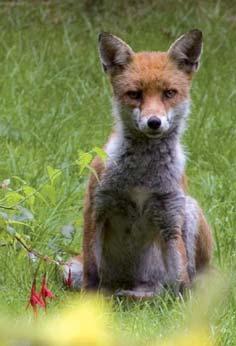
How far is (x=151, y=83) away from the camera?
5254mm

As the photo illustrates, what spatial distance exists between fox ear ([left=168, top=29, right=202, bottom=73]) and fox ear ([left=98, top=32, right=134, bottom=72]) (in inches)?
10.5

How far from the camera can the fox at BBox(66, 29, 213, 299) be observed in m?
5.16

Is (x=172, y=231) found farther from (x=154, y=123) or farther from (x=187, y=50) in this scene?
(x=187, y=50)

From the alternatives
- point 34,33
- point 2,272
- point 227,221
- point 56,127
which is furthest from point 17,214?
point 34,33

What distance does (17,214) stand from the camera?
4500mm

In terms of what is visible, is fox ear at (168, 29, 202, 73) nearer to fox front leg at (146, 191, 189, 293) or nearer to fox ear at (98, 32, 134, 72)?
fox ear at (98, 32, 134, 72)

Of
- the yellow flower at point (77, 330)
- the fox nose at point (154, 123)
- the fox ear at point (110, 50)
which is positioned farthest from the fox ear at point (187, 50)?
the yellow flower at point (77, 330)

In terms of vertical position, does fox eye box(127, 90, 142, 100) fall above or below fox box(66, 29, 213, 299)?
above

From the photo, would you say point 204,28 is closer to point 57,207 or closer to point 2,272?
point 57,207

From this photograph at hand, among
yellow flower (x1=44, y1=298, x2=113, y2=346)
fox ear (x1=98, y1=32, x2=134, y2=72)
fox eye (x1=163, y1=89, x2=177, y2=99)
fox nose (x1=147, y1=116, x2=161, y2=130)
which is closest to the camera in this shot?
yellow flower (x1=44, y1=298, x2=113, y2=346)

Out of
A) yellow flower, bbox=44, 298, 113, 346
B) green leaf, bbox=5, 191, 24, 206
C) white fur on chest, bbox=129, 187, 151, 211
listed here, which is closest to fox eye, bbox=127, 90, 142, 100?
white fur on chest, bbox=129, 187, 151, 211

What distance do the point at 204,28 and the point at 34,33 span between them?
192 cm

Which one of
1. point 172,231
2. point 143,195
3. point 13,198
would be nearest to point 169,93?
point 143,195

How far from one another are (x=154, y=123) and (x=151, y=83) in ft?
1.15
